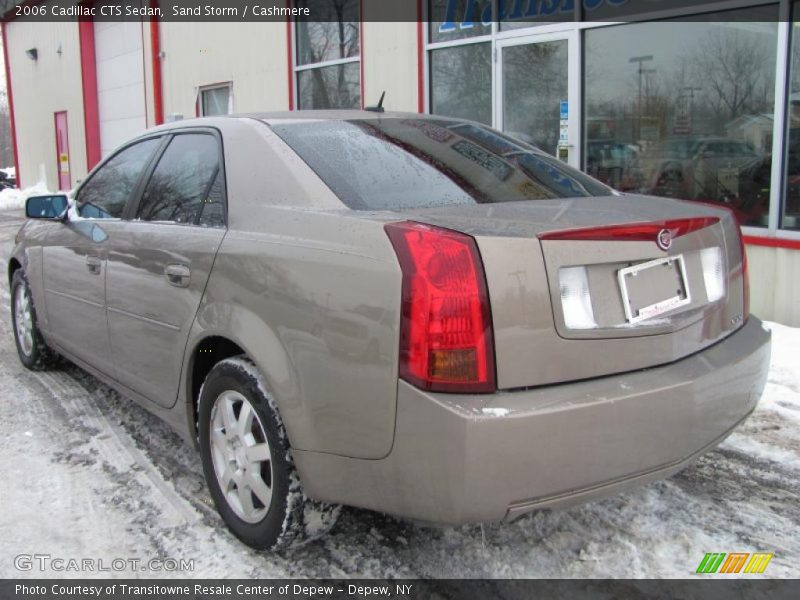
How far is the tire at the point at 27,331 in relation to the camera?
493 cm

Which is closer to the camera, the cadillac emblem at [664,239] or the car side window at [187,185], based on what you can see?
the cadillac emblem at [664,239]

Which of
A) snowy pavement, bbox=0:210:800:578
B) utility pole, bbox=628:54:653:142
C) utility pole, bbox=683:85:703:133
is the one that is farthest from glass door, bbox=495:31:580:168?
snowy pavement, bbox=0:210:800:578

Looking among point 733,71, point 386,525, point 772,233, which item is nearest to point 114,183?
point 386,525

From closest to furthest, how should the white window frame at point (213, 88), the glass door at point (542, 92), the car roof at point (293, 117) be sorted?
the car roof at point (293, 117), the glass door at point (542, 92), the white window frame at point (213, 88)

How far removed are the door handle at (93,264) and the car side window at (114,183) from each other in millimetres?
224

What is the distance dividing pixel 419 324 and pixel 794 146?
4777mm

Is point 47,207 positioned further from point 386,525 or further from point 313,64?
point 313,64

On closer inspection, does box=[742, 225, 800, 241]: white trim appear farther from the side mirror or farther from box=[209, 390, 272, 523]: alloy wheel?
the side mirror

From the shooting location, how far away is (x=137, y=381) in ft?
11.3

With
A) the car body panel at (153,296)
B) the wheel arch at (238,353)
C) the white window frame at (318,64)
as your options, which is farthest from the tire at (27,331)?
the white window frame at (318,64)

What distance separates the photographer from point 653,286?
7.88ft

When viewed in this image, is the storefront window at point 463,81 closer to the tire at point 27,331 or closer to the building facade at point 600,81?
the building facade at point 600,81

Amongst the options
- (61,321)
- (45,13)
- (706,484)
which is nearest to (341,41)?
(61,321)

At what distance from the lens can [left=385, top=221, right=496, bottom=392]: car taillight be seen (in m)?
2.10
